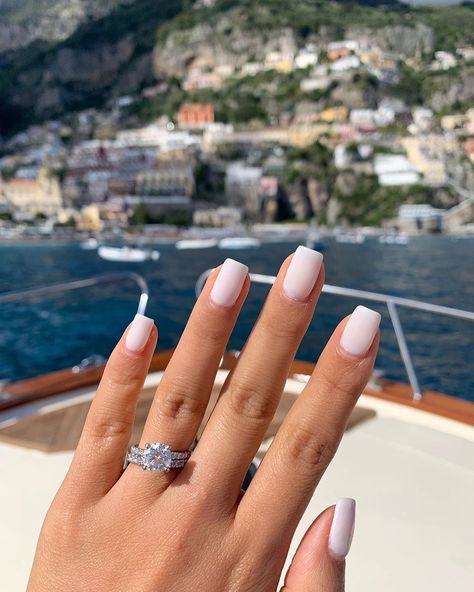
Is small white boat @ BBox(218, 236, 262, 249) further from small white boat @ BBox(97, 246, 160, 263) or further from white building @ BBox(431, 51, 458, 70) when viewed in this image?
white building @ BBox(431, 51, 458, 70)

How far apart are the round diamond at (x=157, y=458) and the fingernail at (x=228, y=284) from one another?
105 millimetres

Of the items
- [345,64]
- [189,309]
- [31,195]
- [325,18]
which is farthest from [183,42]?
[189,309]

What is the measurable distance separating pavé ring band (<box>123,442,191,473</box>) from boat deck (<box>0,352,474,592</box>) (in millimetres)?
500

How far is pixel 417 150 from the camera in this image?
41.9 m

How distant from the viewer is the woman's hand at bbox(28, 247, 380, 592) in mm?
406

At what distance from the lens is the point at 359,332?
391mm

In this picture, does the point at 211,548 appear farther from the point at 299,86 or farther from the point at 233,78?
the point at 233,78

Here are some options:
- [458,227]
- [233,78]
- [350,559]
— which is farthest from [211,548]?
[233,78]

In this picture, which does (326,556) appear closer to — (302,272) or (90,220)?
(302,272)

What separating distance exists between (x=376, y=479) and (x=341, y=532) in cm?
73

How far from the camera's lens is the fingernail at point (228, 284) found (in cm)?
41

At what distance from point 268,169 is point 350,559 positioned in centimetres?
4235

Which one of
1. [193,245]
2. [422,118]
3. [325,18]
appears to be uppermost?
[325,18]

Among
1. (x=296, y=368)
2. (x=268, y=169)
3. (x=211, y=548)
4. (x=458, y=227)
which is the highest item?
(x=211, y=548)
